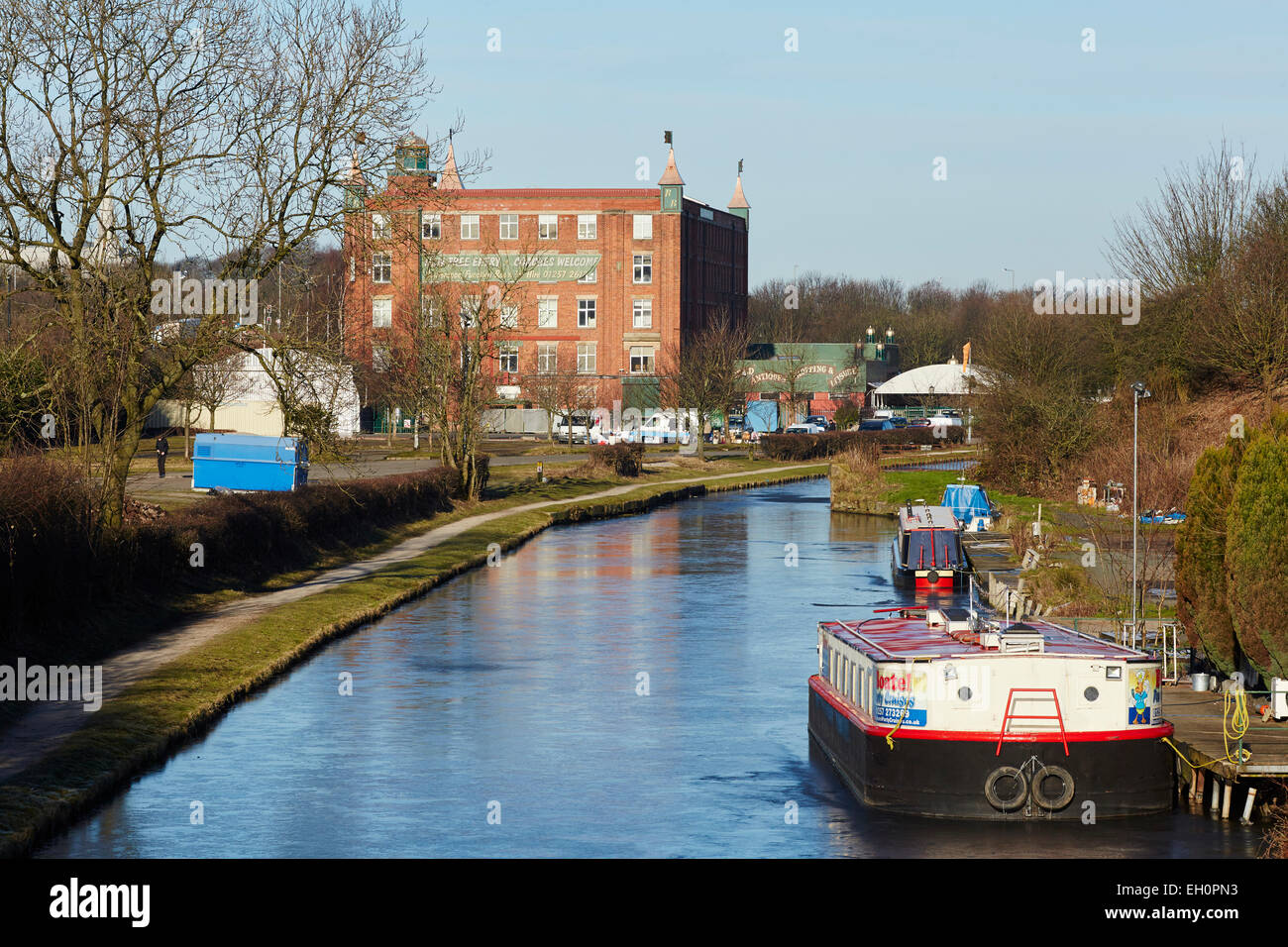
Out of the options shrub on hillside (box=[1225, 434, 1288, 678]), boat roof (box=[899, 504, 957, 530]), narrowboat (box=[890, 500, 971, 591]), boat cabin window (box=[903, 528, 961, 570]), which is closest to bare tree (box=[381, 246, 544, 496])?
boat roof (box=[899, 504, 957, 530])

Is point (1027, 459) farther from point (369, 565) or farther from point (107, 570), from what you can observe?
point (107, 570)

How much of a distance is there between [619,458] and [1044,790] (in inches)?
2463

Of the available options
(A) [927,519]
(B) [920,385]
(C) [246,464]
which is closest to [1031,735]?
(A) [927,519]

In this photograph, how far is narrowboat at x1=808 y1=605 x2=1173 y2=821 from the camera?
19656 millimetres

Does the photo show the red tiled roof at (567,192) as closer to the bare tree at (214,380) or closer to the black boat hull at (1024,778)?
the bare tree at (214,380)

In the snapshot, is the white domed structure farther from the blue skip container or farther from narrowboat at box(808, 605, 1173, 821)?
narrowboat at box(808, 605, 1173, 821)

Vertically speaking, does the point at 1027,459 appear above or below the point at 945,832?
above

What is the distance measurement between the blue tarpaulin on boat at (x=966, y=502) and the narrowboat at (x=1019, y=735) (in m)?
37.8

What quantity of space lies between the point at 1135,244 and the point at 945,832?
151ft

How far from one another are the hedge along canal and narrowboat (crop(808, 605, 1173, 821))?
10.3 meters

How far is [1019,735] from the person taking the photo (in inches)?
776

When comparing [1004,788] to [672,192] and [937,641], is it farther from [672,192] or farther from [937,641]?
[672,192]

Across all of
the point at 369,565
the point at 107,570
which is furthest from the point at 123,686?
the point at 369,565
